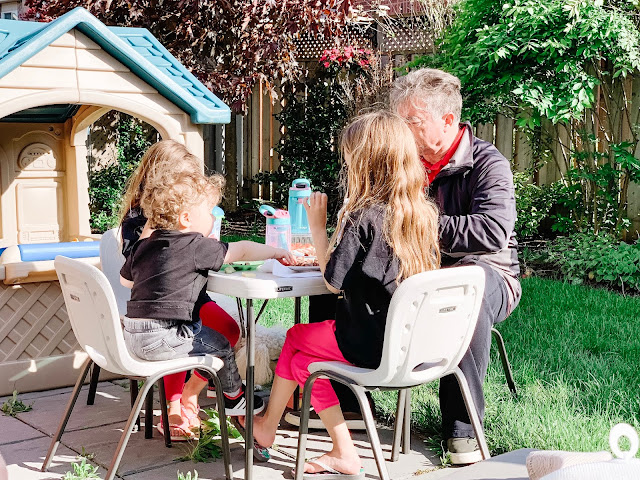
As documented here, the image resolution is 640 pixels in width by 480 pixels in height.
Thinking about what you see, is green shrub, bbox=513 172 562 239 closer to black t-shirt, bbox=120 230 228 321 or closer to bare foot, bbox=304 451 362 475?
bare foot, bbox=304 451 362 475

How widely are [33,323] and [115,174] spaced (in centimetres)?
528

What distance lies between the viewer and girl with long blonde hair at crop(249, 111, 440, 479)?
283 cm

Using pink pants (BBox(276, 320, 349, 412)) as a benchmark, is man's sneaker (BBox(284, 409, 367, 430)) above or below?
below

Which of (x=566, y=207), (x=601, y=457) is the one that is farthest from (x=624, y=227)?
(x=601, y=457)

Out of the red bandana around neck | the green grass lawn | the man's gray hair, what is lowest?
the green grass lawn

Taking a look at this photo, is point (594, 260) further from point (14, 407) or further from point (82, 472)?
point (82, 472)

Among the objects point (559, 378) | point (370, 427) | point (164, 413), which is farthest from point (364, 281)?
point (559, 378)

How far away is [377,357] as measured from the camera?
285cm

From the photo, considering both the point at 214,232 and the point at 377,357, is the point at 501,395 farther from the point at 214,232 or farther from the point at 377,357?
the point at 214,232

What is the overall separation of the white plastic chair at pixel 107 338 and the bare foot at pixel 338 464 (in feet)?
1.00

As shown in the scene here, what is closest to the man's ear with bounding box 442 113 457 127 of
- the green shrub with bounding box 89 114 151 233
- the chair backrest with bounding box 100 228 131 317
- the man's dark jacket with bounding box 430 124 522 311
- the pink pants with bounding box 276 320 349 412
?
the man's dark jacket with bounding box 430 124 522 311

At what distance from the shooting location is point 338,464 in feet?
9.98

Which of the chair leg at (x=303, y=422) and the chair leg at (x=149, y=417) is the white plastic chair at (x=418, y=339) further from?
the chair leg at (x=149, y=417)

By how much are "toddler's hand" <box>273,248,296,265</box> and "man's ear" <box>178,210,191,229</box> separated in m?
0.37
